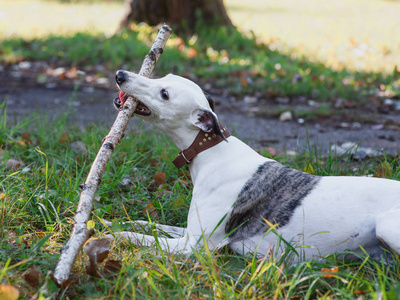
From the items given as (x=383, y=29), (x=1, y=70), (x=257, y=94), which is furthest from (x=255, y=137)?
(x=383, y=29)

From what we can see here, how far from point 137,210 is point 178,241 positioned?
747 mm

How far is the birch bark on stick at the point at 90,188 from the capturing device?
2311 mm

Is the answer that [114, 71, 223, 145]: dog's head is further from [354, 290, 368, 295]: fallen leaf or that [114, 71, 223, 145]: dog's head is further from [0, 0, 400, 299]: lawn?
[354, 290, 368, 295]: fallen leaf

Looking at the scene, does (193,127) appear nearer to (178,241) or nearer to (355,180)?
(178,241)

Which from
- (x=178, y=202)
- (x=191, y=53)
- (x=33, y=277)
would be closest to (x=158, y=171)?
(x=178, y=202)

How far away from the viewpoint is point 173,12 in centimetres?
971

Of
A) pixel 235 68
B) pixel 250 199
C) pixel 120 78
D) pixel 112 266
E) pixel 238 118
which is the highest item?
pixel 120 78

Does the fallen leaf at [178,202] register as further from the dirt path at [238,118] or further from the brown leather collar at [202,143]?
the dirt path at [238,118]

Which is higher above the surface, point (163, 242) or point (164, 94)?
point (164, 94)

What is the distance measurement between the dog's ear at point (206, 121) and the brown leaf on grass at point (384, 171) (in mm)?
1641

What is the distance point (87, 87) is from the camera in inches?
283

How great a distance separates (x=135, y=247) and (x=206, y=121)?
900mm

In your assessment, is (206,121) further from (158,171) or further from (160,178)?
(158,171)

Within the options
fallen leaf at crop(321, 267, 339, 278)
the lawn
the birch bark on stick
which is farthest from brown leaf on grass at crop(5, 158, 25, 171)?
fallen leaf at crop(321, 267, 339, 278)
